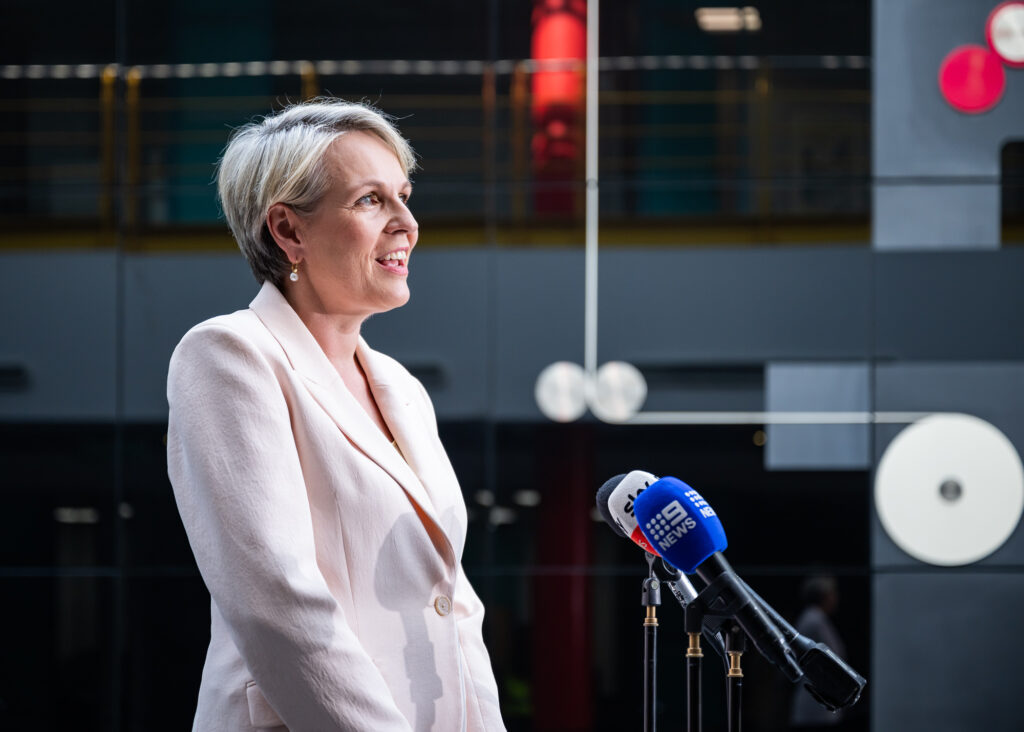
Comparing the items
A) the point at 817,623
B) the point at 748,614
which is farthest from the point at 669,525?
the point at 817,623

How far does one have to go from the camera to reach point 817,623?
475cm

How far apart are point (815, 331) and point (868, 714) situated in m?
1.75

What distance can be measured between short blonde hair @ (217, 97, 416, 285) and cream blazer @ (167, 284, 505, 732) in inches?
3.5

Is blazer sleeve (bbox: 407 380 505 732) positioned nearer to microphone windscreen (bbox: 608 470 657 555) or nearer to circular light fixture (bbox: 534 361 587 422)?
microphone windscreen (bbox: 608 470 657 555)

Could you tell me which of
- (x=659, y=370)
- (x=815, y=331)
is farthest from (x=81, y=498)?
(x=815, y=331)

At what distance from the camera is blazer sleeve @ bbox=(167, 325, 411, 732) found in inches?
57.2

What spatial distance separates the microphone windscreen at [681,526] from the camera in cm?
149

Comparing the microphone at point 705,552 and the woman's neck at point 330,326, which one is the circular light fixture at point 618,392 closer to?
the woman's neck at point 330,326

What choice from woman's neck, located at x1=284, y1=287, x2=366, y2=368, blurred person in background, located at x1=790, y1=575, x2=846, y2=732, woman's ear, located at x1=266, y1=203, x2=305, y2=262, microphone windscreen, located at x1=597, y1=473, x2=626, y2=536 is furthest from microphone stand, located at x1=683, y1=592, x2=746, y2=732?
blurred person in background, located at x1=790, y1=575, x2=846, y2=732

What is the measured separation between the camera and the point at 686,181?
16.0 feet

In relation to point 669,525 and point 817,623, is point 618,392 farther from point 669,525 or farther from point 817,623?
point 669,525

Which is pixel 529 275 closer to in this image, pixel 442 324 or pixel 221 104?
pixel 442 324

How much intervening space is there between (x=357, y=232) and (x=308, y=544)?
0.54 m

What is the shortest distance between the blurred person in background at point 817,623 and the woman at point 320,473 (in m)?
3.26
